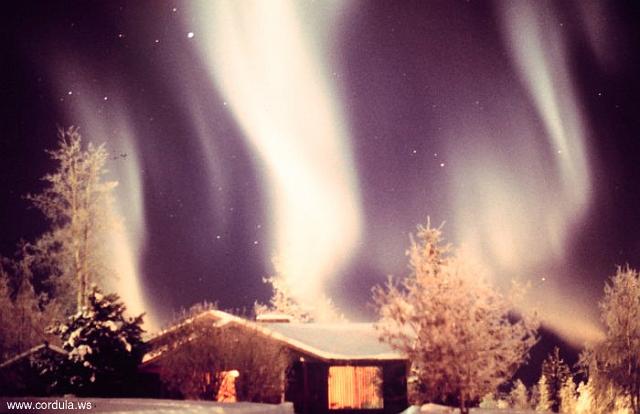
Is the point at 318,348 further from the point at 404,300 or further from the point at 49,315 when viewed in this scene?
the point at 49,315

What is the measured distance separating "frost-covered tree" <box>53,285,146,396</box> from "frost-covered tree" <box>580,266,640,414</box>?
2347cm

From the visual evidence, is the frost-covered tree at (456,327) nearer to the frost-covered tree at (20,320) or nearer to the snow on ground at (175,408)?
the snow on ground at (175,408)

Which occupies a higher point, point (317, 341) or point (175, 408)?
point (317, 341)

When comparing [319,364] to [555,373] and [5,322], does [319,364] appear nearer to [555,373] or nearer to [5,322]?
[5,322]

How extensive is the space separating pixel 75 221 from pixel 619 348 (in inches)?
1143

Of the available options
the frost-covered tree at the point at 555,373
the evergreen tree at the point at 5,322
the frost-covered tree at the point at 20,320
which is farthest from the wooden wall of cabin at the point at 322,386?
the frost-covered tree at the point at 555,373

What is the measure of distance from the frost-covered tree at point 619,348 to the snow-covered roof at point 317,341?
13.5m

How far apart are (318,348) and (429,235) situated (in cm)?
654

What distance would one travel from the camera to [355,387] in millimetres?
32469

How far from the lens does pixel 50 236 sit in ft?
129

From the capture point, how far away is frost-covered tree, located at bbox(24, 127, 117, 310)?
39312 millimetres

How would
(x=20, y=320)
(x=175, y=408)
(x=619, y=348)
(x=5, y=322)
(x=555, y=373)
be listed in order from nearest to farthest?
1. (x=175, y=408)
2. (x=5, y=322)
3. (x=20, y=320)
4. (x=619, y=348)
5. (x=555, y=373)

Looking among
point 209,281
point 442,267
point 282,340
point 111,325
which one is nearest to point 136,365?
point 111,325

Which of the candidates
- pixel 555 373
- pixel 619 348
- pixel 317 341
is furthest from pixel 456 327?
pixel 555 373
